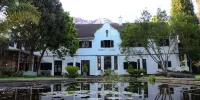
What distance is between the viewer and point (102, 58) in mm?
37125

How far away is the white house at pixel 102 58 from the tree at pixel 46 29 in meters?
5.59

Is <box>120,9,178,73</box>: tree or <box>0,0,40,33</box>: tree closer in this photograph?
<box>0,0,40,33</box>: tree

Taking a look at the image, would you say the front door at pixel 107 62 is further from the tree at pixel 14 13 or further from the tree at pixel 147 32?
the tree at pixel 14 13

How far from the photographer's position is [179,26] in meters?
30.2

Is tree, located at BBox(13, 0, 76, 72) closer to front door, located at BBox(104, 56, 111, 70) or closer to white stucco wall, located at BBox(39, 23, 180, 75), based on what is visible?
white stucco wall, located at BBox(39, 23, 180, 75)

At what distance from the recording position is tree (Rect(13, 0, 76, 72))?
91.4ft

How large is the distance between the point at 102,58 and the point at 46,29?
39.2 feet

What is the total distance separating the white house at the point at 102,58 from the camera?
3653cm

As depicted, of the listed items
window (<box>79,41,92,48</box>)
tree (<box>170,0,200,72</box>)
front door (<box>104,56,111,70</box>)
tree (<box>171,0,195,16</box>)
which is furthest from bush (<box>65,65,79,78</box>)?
tree (<box>171,0,195,16</box>)

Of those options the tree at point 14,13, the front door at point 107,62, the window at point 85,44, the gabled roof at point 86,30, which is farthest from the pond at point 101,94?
the gabled roof at point 86,30

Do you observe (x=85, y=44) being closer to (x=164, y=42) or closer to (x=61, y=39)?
(x=61, y=39)

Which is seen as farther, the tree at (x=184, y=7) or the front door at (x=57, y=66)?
the tree at (x=184, y=7)

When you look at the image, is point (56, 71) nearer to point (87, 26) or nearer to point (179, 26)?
point (87, 26)

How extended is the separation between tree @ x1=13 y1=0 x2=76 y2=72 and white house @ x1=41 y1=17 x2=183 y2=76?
559 cm
